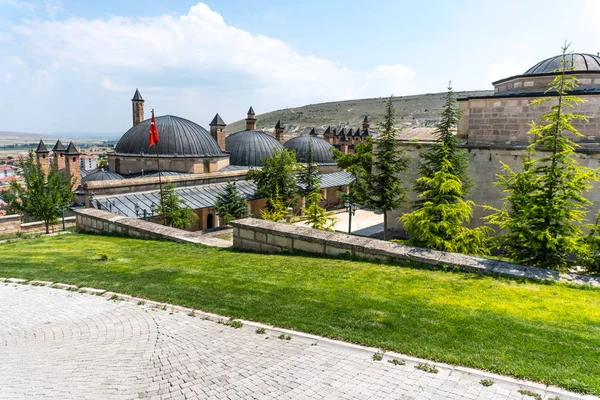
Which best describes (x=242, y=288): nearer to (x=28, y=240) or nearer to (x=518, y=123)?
(x=28, y=240)

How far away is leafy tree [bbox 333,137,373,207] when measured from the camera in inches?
669

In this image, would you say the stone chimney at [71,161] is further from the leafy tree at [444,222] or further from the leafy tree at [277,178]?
the leafy tree at [444,222]

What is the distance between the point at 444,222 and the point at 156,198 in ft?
47.8

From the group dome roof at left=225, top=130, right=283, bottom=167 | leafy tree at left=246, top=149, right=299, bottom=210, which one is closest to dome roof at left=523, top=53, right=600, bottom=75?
leafy tree at left=246, top=149, right=299, bottom=210

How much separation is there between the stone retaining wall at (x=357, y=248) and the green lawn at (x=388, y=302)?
32 cm

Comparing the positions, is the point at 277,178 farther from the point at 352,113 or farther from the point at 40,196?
the point at 352,113

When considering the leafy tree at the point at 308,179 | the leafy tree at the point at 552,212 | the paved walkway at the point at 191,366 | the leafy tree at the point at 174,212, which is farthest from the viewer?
the leafy tree at the point at 308,179

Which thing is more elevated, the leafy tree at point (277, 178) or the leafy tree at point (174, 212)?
the leafy tree at point (277, 178)

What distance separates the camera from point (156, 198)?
20.1 metres

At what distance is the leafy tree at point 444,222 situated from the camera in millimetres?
10656

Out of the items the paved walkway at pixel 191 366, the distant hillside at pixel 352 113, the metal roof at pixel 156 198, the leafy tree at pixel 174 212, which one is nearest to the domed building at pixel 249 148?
the metal roof at pixel 156 198

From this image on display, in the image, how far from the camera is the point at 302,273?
321 inches

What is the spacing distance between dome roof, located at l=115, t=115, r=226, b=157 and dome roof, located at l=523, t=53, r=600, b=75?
20.9m

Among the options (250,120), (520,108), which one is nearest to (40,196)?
(520,108)
